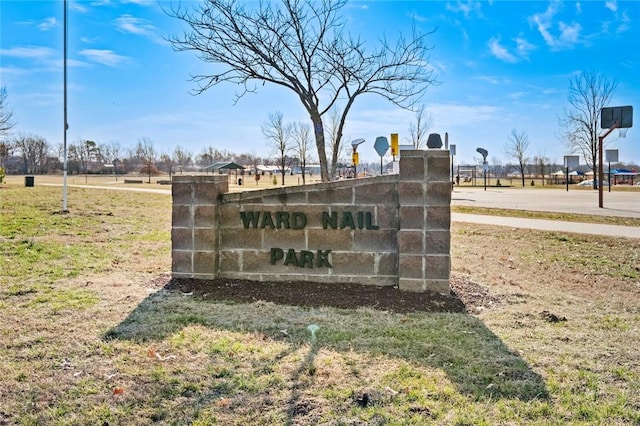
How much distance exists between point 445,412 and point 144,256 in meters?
6.44

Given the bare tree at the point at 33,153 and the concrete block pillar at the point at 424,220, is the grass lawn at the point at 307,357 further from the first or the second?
the bare tree at the point at 33,153

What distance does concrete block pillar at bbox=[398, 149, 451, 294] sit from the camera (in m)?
5.58

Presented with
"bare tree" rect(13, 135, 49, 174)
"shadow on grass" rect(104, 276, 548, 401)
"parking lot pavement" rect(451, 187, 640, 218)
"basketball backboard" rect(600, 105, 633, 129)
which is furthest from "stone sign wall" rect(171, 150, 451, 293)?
"bare tree" rect(13, 135, 49, 174)

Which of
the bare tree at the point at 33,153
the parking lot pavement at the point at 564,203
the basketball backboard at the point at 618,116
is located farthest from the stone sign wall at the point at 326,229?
the bare tree at the point at 33,153

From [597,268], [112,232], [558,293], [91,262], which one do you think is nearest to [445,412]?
[558,293]

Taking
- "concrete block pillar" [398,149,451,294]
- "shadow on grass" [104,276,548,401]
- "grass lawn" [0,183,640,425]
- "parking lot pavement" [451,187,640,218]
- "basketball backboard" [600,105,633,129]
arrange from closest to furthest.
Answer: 1. "grass lawn" [0,183,640,425]
2. "shadow on grass" [104,276,548,401]
3. "concrete block pillar" [398,149,451,294]
4. "parking lot pavement" [451,187,640,218]
5. "basketball backboard" [600,105,633,129]

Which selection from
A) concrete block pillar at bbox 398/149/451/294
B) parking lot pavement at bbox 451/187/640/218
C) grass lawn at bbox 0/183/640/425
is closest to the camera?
grass lawn at bbox 0/183/640/425

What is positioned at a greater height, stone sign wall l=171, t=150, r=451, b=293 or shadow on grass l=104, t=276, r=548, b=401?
stone sign wall l=171, t=150, r=451, b=293

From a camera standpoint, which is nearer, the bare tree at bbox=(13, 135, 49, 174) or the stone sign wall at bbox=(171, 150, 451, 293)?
the stone sign wall at bbox=(171, 150, 451, 293)

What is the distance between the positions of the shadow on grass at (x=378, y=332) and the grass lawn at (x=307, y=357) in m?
0.02

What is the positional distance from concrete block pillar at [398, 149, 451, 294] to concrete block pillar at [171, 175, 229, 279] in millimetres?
2293

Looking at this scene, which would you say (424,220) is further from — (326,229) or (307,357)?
(307,357)

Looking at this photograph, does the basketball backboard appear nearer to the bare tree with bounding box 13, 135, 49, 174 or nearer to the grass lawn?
the grass lawn

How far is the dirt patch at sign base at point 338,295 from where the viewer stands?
5.36m
